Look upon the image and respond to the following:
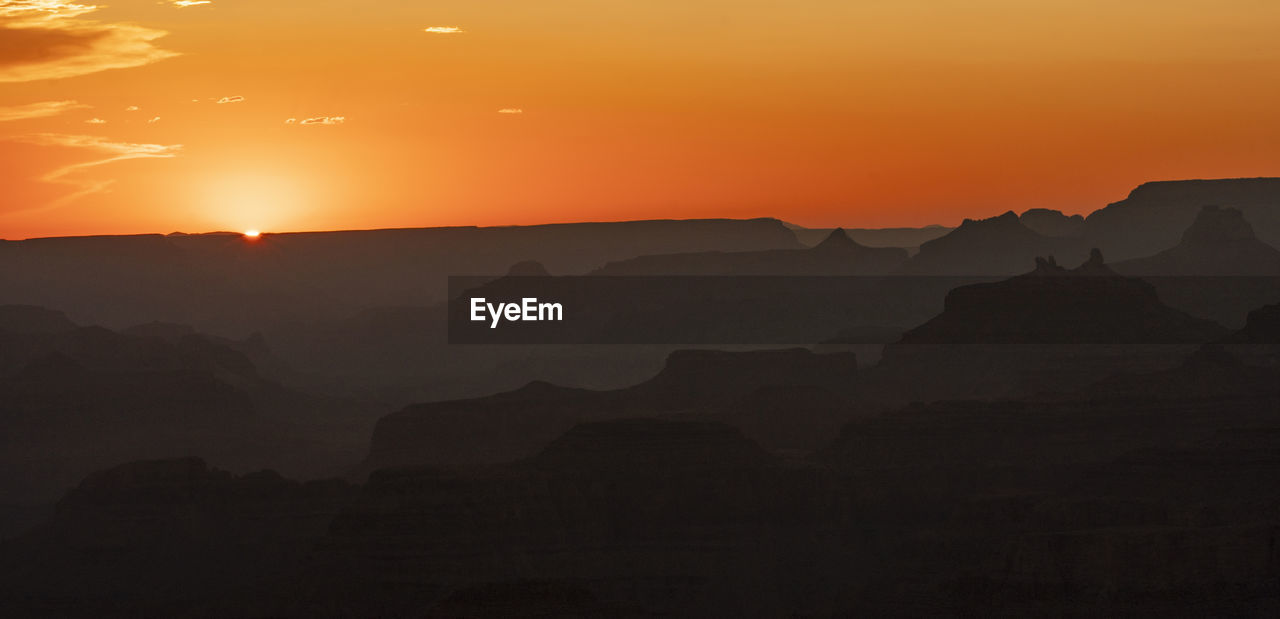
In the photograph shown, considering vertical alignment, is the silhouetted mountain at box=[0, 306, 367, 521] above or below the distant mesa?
below

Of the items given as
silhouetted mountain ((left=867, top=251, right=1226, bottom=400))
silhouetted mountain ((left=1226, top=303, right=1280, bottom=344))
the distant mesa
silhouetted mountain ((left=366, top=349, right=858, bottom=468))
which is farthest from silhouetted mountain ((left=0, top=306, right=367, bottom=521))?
silhouetted mountain ((left=1226, top=303, right=1280, bottom=344))

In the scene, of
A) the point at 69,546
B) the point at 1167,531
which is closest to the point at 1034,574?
the point at 1167,531

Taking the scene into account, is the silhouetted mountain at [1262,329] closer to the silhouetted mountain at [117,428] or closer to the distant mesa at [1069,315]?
the distant mesa at [1069,315]

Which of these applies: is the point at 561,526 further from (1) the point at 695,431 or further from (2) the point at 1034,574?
(2) the point at 1034,574

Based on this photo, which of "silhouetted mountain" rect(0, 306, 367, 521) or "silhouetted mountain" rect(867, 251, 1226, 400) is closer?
"silhouetted mountain" rect(867, 251, 1226, 400)

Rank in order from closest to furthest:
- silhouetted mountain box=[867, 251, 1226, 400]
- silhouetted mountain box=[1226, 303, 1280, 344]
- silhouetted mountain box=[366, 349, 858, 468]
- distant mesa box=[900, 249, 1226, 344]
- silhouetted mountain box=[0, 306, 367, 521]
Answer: silhouetted mountain box=[1226, 303, 1280, 344] → silhouetted mountain box=[366, 349, 858, 468] → silhouetted mountain box=[867, 251, 1226, 400] → distant mesa box=[900, 249, 1226, 344] → silhouetted mountain box=[0, 306, 367, 521]

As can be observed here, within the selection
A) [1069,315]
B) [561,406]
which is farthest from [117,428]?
[1069,315]

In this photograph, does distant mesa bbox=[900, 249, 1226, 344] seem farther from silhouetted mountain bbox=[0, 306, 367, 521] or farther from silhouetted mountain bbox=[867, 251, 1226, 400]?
silhouetted mountain bbox=[0, 306, 367, 521]

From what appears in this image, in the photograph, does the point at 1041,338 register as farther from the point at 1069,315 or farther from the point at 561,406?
the point at 561,406

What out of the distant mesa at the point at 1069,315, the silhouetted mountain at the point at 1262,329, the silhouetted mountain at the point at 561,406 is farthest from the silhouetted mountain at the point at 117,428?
the silhouetted mountain at the point at 1262,329
